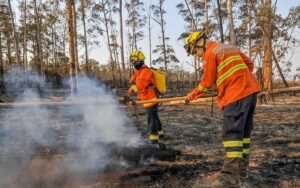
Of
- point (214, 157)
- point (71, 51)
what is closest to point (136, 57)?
point (214, 157)

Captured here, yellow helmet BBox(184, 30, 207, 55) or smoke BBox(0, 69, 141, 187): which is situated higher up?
yellow helmet BBox(184, 30, 207, 55)

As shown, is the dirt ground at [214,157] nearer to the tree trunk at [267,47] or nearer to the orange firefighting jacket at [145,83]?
the orange firefighting jacket at [145,83]

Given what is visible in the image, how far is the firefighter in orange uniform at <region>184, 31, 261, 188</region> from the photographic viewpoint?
3.94 m

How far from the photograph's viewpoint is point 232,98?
4016 mm

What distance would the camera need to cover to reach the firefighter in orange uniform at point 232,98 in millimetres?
3938

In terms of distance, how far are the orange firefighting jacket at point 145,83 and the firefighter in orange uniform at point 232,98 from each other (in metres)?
3.07

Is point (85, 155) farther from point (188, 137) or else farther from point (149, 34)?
point (149, 34)

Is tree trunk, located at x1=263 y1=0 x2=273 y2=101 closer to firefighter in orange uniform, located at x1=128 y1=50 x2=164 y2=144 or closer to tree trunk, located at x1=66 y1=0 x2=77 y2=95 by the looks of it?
tree trunk, located at x1=66 y1=0 x2=77 y2=95

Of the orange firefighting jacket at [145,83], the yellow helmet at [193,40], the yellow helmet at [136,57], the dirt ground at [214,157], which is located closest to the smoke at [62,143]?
the dirt ground at [214,157]

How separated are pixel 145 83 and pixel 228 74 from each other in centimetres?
336

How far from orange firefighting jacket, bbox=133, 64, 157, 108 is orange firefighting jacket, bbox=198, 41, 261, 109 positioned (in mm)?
3168

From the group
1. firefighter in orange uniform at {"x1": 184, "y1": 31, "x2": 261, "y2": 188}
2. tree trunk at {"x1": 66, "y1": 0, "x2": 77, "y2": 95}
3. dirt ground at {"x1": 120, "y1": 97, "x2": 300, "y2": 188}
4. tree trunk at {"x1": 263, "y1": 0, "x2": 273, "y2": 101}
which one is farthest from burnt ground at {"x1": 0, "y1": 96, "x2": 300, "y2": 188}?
tree trunk at {"x1": 66, "y1": 0, "x2": 77, "y2": 95}

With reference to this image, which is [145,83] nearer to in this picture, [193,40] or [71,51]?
[193,40]

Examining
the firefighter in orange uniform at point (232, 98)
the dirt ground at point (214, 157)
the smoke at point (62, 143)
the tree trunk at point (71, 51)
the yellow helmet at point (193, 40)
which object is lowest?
the dirt ground at point (214, 157)
